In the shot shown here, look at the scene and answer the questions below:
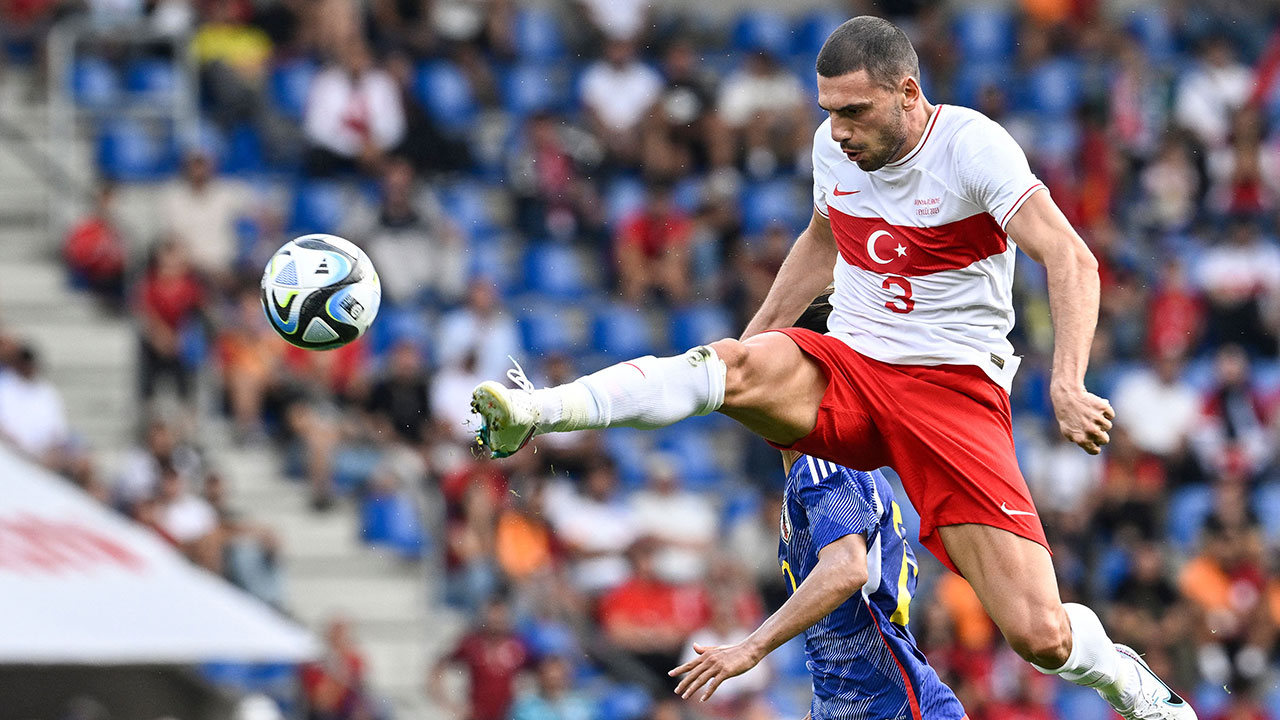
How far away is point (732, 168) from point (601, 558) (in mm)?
4866

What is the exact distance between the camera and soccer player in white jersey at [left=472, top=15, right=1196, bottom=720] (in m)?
6.60

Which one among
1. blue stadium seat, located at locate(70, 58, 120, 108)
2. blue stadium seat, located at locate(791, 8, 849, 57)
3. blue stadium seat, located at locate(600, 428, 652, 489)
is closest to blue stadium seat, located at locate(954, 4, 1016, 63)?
blue stadium seat, located at locate(791, 8, 849, 57)

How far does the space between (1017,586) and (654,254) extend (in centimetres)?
1088

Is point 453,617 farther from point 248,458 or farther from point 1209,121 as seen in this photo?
point 1209,121

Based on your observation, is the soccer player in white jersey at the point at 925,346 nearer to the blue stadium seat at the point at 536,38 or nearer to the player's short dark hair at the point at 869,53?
the player's short dark hair at the point at 869,53

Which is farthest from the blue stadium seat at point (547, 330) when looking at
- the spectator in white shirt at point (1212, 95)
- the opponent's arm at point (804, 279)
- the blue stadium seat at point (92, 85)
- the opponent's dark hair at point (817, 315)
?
the opponent's arm at point (804, 279)

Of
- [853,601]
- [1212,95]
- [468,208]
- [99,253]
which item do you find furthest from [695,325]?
[853,601]

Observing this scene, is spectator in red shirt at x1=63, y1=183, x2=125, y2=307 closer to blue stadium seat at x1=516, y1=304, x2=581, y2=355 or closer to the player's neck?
blue stadium seat at x1=516, y1=304, x2=581, y2=355

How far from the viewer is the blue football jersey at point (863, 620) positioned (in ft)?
23.4

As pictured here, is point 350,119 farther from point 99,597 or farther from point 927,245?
point 927,245

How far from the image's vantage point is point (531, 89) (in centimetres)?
1867

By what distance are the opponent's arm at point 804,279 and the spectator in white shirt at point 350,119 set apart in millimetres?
10077

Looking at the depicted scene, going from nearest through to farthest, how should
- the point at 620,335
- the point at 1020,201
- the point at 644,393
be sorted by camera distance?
the point at 644,393 → the point at 1020,201 → the point at 620,335

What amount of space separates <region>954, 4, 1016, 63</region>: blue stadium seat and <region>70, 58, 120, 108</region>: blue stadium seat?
342 inches
